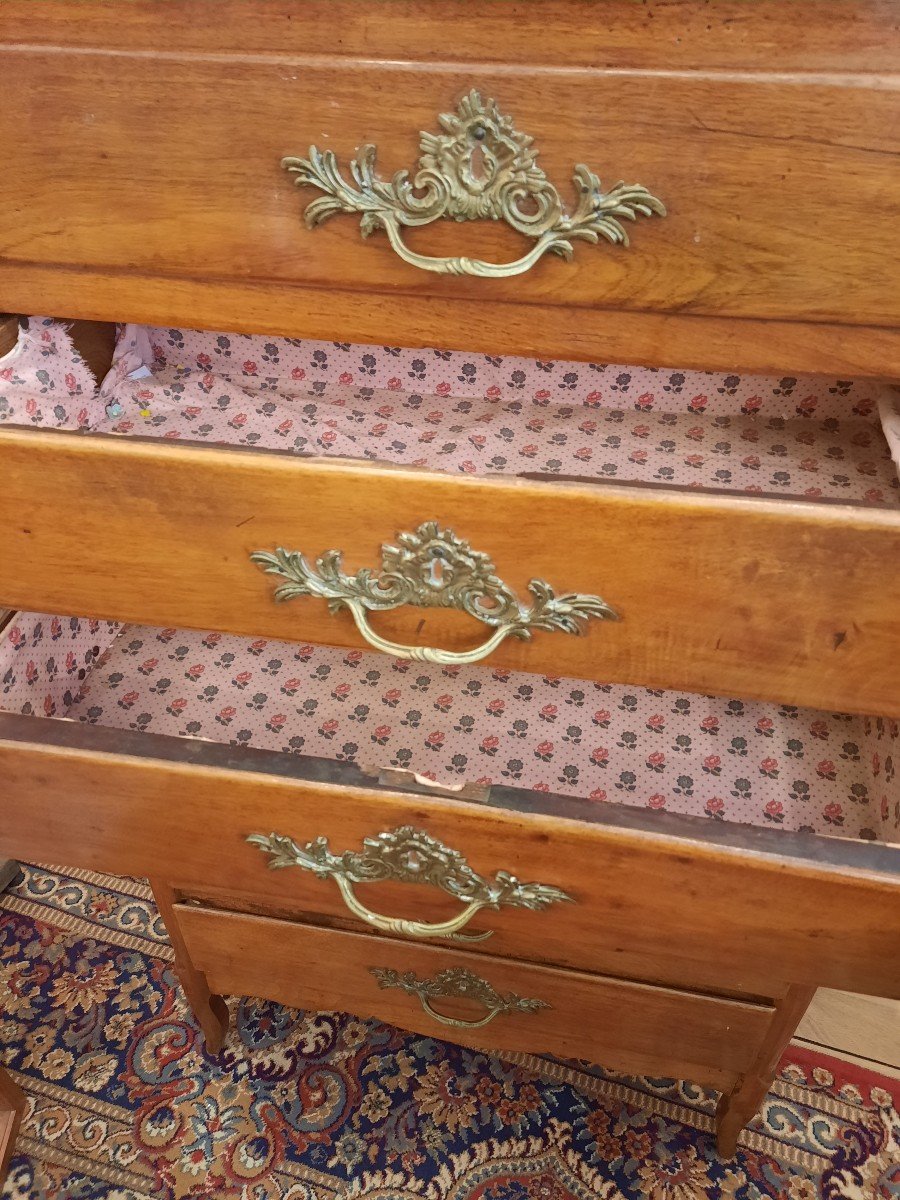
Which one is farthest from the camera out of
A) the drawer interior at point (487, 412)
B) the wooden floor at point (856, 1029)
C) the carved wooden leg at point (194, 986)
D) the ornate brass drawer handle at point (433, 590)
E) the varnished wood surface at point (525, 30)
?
the wooden floor at point (856, 1029)

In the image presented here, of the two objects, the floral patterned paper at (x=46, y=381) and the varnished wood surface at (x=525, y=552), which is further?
the floral patterned paper at (x=46, y=381)

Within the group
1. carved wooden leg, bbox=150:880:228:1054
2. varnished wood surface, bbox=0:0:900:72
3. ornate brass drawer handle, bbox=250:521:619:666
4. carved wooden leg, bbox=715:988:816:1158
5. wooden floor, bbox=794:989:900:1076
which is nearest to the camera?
varnished wood surface, bbox=0:0:900:72

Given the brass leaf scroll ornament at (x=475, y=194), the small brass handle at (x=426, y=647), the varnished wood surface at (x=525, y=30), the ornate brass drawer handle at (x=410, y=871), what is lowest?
the ornate brass drawer handle at (x=410, y=871)

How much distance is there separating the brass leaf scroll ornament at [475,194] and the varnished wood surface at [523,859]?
0.36 metres

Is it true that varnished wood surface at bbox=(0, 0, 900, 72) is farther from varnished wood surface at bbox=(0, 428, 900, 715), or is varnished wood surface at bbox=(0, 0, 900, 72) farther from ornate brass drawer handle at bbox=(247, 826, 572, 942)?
ornate brass drawer handle at bbox=(247, 826, 572, 942)

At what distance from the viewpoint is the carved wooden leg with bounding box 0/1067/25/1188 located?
3.14 ft

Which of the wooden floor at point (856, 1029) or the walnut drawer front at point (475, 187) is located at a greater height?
the walnut drawer front at point (475, 187)

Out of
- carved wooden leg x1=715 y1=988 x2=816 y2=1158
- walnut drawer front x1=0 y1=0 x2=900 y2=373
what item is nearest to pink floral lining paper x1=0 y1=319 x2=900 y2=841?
carved wooden leg x1=715 y1=988 x2=816 y2=1158

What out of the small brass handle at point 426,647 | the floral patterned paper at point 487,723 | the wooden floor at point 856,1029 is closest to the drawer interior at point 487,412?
the floral patterned paper at point 487,723

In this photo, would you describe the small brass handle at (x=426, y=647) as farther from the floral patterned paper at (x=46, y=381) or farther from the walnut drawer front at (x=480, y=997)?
the floral patterned paper at (x=46, y=381)

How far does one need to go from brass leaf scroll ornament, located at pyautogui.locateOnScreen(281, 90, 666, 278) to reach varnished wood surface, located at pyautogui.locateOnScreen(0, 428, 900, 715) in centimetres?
14

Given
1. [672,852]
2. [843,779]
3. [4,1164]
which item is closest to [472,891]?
[672,852]

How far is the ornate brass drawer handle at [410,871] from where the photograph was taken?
647 mm

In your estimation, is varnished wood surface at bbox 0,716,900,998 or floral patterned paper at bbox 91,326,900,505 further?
floral patterned paper at bbox 91,326,900,505
